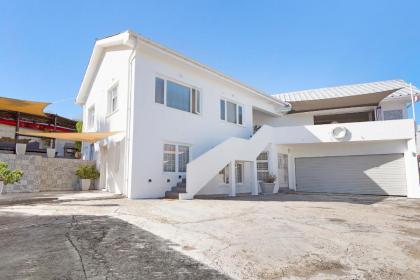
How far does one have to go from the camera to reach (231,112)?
1794 centimetres

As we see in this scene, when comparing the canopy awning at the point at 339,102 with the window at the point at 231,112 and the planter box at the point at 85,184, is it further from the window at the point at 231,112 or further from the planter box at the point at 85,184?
the planter box at the point at 85,184

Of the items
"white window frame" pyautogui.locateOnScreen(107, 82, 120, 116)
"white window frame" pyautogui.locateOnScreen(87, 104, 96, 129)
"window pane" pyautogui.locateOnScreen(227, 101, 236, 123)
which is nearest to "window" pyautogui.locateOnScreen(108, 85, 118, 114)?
"white window frame" pyautogui.locateOnScreen(107, 82, 120, 116)

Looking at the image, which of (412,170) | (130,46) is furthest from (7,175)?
(412,170)

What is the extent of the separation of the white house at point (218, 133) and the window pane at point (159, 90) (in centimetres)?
5

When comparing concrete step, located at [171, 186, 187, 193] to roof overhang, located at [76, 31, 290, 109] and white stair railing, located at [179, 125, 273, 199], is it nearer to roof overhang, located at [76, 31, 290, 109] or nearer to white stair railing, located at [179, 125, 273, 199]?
white stair railing, located at [179, 125, 273, 199]

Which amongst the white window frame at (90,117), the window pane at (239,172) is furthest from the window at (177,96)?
the white window frame at (90,117)

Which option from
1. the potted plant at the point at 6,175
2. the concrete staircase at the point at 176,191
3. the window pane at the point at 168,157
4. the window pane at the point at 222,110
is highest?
the window pane at the point at 222,110

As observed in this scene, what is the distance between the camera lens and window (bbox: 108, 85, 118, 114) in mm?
14658

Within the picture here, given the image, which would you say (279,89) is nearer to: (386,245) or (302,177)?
(302,177)

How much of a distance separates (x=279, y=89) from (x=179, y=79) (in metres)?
17.6

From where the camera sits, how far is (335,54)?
650 inches

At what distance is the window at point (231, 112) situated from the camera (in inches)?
680

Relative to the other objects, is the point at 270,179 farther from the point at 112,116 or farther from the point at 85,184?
the point at 85,184

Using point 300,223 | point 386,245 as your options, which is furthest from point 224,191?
point 386,245
